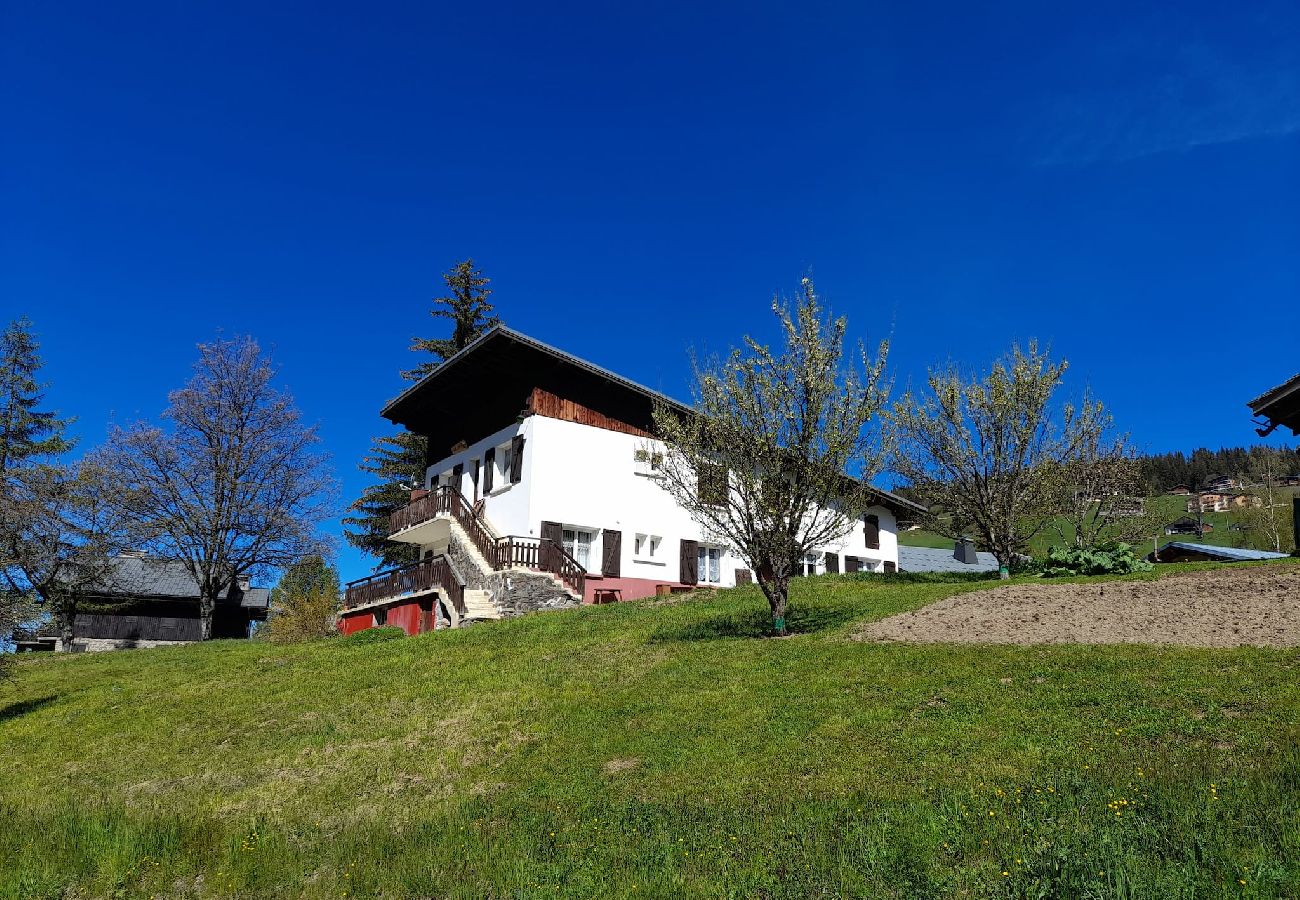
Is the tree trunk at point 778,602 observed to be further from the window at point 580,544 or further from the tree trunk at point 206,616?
the tree trunk at point 206,616

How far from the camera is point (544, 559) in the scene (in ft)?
92.0

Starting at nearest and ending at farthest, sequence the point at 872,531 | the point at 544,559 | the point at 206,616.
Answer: the point at 544,559, the point at 206,616, the point at 872,531

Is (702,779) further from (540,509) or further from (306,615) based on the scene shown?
(306,615)

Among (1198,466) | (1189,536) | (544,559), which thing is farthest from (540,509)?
(1198,466)

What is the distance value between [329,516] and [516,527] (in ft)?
47.7

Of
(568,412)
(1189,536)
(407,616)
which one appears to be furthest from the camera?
(1189,536)

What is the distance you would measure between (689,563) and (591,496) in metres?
4.87

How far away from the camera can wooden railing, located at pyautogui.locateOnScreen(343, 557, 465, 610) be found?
28.8 m

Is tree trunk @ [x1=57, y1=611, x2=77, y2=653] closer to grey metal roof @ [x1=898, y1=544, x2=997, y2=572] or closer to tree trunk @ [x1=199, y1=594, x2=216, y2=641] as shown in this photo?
tree trunk @ [x1=199, y1=594, x2=216, y2=641]

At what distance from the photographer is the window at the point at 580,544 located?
30.5 m

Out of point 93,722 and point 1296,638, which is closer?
point 1296,638

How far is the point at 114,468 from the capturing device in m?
37.2

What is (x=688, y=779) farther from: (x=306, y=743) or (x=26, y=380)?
(x=26, y=380)

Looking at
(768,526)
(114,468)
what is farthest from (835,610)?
(114,468)
